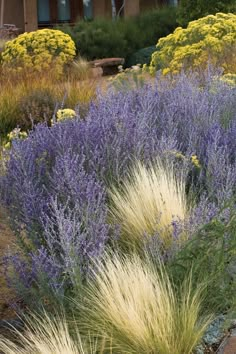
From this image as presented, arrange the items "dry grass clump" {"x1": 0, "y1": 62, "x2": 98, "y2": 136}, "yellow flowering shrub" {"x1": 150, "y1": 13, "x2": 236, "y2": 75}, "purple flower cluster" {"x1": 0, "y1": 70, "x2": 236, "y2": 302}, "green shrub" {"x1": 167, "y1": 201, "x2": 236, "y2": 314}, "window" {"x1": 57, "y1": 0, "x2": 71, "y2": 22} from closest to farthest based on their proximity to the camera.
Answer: "green shrub" {"x1": 167, "y1": 201, "x2": 236, "y2": 314}
"purple flower cluster" {"x1": 0, "y1": 70, "x2": 236, "y2": 302}
"dry grass clump" {"x1": 0, "y1": 62, "x2": 98, "y2": 136}
"yellow flowering shrub" {"x1": 150, "y1": 13, "x2": 236, "y2": 75}
"window" {"x1": 57, "y1": 0, "x2": 71, "y2": 22}

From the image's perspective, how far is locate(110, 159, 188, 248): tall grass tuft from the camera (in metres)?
3.68

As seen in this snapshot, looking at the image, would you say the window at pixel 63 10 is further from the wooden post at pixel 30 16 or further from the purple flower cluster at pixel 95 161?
the purple flower cluster at pixel 95 161

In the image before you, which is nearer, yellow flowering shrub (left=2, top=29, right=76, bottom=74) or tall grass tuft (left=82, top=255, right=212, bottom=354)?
tall grass tuft (left=82, top=255, right=212, bottom=354)

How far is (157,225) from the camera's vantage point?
12.0 ft

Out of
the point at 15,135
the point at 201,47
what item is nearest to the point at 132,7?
the point at 201,47

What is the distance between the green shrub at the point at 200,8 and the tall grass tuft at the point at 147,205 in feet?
43.1

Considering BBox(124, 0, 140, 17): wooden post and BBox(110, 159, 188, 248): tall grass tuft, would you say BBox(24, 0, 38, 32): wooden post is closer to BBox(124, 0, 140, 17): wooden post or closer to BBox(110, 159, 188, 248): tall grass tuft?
BBox(124, 0, 140, 17): wooden post

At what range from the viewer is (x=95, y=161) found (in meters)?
3.98

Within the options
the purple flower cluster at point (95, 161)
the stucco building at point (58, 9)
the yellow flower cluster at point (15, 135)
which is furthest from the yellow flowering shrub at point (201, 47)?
the stucco building at point (58, 9)

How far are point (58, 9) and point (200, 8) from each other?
749 centimetres

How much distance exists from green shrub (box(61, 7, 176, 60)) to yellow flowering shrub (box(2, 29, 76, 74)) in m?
3.85

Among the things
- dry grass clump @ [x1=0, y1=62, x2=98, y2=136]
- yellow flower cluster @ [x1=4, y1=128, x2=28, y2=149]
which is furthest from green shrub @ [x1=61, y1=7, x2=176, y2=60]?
yellow flower cluster @ [x1=4, y1=128, x2=28, y2=149]

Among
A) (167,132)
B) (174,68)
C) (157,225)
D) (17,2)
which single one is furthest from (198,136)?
(17,2)

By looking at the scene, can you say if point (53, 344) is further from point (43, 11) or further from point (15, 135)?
point (43, 11)
